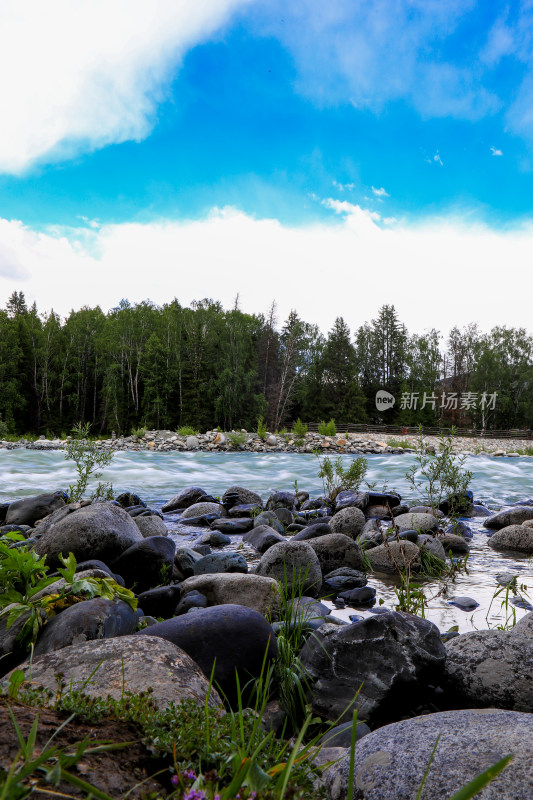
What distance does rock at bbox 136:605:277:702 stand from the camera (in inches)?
107

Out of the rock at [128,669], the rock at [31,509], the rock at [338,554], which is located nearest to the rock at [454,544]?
the rock at [338,554]

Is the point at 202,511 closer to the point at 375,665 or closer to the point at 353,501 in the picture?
the point at 353,501

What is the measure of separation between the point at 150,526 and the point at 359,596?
10.5 feet

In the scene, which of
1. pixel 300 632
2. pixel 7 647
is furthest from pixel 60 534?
pixel 300 632

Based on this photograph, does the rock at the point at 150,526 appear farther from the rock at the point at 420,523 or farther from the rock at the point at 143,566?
the rock at the point at 420,523

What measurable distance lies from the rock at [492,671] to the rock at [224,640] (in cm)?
104

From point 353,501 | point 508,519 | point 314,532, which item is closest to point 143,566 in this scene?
point 314,532

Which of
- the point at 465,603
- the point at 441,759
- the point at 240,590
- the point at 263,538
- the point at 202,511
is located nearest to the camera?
the point at 441,759

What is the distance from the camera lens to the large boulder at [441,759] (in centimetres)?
137

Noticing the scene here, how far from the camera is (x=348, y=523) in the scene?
23.7ft

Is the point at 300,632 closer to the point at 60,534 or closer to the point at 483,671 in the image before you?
the point at 483,671

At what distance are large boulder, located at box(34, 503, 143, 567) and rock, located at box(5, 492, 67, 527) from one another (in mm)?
3186

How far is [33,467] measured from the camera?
53.3ft

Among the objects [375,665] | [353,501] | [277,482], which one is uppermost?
[375,665]
